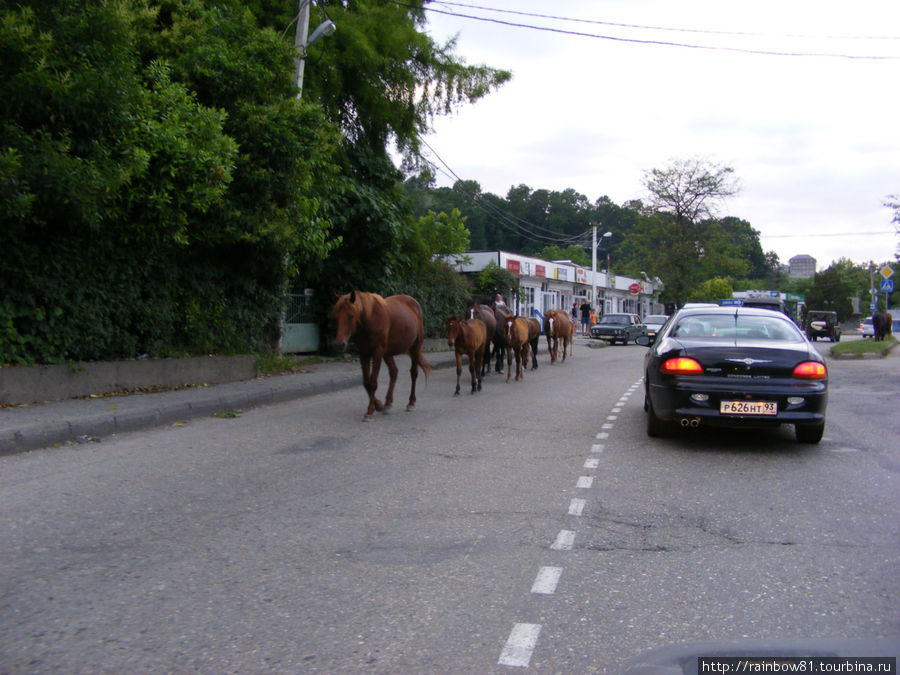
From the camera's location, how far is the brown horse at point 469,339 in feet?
47.1

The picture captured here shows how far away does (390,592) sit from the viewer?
13.9ft

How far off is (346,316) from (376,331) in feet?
2.67

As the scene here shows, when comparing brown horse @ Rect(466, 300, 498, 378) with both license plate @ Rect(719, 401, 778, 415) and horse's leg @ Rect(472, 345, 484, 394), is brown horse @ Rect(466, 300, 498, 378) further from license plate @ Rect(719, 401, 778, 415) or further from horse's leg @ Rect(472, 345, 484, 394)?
license plate @ Rect(719, 401, 778, 415)

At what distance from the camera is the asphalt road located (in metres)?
3.64

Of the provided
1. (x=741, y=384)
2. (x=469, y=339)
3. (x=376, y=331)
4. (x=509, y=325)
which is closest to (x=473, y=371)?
(x=469, y=339)

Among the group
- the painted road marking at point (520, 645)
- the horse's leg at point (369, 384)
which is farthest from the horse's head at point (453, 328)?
the painted road marking at point (520, 645)

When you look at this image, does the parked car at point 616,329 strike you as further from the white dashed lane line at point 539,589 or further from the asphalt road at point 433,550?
the white dashed lane line at point 539,589

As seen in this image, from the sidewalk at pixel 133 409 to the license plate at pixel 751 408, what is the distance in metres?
7.32

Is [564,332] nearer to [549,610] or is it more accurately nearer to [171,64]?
[171,64]

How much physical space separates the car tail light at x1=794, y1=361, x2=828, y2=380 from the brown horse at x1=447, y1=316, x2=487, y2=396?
6887 millimetres

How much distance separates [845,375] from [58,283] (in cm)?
1709

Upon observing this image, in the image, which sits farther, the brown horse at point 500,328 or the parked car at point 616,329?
the parked car at point 616,329

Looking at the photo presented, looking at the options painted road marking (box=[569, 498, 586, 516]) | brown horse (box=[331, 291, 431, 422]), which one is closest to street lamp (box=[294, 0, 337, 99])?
brown horse (box=[331, 291, 431, 422])

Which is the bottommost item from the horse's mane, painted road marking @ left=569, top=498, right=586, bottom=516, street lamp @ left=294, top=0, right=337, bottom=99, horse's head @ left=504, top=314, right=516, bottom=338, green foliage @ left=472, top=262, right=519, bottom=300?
painted road marking @ left=569, top=498, right=586, bottom=516
